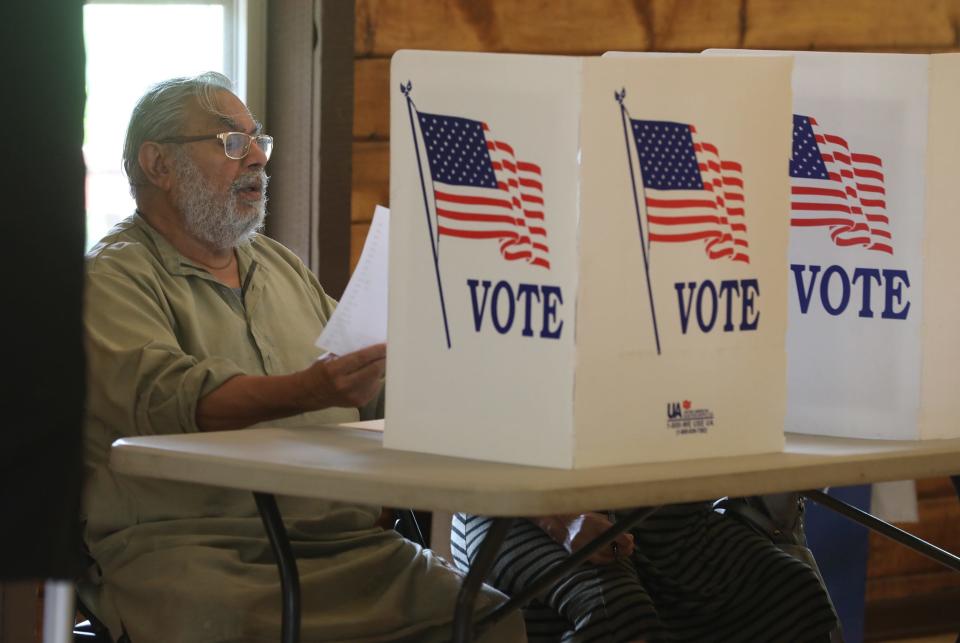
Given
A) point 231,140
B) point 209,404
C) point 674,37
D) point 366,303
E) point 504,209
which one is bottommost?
point 209,404

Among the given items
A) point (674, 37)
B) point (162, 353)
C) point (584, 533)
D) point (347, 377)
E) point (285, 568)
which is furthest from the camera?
point (674, 37)

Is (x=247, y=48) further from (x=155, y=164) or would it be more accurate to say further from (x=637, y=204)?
(x=637, y=204)

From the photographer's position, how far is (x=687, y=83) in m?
1.36

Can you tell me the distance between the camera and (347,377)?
1.68 metres

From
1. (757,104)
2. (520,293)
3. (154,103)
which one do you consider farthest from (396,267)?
(154,103)

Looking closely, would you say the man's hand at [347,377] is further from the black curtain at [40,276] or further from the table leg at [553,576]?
the black curtain at [40,276]

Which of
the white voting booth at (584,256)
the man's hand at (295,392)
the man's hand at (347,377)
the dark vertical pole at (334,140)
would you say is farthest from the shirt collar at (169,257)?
the white voting booth at (584,256)

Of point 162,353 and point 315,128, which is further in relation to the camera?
A: point 315,128

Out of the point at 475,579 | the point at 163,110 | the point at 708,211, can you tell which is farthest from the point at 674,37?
the point at 475,579

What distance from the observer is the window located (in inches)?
108

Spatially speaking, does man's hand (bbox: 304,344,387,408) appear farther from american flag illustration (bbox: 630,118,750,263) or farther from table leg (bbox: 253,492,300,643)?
american flag illustration (bbox: 630,118,750,263)

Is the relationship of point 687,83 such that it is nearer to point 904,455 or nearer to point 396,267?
point 396,267

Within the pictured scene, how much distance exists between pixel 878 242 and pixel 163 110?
1.23 metres

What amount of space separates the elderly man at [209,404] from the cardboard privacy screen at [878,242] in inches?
21.9
